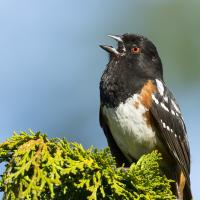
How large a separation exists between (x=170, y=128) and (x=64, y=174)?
1646 millimetres

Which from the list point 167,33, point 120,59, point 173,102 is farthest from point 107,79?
point 167,33

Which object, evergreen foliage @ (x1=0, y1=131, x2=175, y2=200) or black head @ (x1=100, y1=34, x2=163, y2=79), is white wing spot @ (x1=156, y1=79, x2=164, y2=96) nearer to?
black head @ (x1=100, y1=34, x2=163, y2=79)

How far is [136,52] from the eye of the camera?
4656 mm

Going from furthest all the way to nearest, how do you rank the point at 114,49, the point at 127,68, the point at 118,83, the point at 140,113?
the point at 114,49 → the point at 127,68 → the point at 118,83 → the point at 140,113

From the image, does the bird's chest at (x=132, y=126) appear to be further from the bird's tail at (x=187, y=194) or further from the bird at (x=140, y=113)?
the bird's tail at (x=187, y=194)

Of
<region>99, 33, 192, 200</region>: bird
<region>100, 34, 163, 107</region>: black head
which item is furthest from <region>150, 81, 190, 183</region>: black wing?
<region>100, 34, 163, 107</region>: black head

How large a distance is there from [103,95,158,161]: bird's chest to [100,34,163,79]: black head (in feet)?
1.43

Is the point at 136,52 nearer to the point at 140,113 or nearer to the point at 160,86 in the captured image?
the point at 160,86

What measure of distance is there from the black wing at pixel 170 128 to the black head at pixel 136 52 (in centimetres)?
18

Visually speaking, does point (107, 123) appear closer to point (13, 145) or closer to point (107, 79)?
point (107, 79)

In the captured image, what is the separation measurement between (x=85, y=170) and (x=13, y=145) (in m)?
0.36

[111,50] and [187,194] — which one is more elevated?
[111,50]

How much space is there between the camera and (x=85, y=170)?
2.91 m

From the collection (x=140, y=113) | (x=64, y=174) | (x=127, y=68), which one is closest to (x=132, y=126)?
(x=140, y=113)
